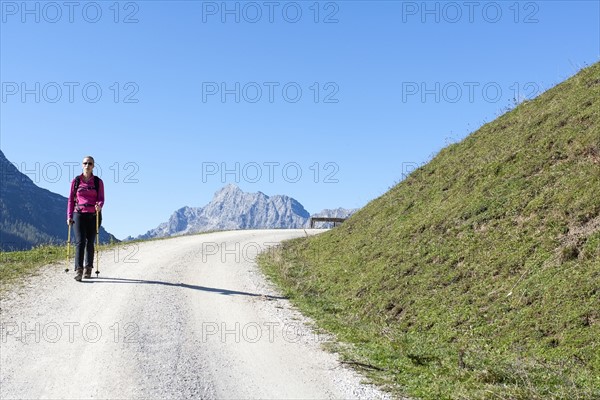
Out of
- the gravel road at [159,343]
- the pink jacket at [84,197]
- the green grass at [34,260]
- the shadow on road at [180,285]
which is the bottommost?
the gravel road at [159,343]

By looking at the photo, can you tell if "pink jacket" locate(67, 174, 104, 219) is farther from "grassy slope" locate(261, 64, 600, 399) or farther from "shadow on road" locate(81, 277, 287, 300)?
"grassy slope" locate(261, 64, 600, 399)

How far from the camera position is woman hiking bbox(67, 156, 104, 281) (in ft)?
46.5

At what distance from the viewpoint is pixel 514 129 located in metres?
19.5

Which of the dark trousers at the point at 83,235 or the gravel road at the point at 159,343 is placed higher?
the dark trousers at the point at 83,235

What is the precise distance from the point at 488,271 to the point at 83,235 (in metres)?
10.9

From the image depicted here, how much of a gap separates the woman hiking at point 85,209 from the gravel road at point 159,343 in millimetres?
697

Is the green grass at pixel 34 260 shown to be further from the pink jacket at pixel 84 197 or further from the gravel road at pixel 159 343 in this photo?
the pink jacket at pixel 84 197

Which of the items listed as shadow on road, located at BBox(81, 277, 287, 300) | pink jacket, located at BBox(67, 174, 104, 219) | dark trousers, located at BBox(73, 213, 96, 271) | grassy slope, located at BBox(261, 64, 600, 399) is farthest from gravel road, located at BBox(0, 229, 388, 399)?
pink jacket, located at BBox(67, 174, 104, 219)

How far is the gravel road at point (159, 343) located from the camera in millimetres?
7125

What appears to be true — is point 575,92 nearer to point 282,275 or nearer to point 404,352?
point 282,275

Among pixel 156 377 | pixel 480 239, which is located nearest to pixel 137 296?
pixel 156 377

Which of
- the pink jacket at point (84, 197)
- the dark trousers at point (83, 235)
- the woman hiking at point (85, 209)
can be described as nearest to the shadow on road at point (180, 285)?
the woman hiking at point (85, 209)

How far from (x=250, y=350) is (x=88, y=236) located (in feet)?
24.7

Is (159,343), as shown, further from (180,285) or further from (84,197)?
(84,197)
